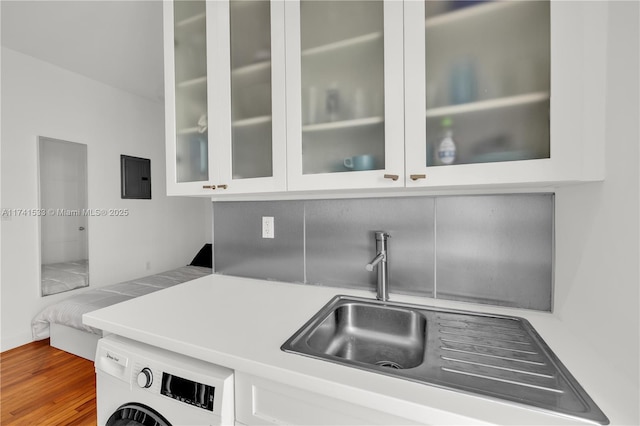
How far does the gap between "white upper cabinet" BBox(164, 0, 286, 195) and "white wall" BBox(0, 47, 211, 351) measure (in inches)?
92.6

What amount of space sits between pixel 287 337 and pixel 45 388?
2.26 meters

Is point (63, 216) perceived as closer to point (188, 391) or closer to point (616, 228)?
point (188, 391)

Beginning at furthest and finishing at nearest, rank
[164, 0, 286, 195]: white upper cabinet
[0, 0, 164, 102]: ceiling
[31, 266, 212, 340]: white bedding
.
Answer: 1. [31, 266, 212, 340]: white bedding
2. [0, 0, 164, 102]: ceiling
3. [164, 0, 286, 195]: white upper cabinet

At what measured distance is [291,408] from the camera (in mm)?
665

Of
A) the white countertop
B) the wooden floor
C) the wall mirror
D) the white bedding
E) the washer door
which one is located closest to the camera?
the white countertop

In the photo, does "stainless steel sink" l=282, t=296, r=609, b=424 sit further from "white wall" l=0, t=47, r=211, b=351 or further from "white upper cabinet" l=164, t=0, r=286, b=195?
"white wall" l=0, t=47, r=211, b=351

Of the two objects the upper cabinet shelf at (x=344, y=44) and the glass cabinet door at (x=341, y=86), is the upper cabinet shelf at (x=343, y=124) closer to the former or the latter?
the glass cabinet door at (x=341, y=86)

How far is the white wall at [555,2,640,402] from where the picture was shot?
0.59m

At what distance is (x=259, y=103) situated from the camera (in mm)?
1129

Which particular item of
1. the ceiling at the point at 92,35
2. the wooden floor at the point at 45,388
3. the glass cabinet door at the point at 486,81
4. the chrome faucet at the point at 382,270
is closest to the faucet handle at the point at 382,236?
the chrome faucet at the point at 382,270

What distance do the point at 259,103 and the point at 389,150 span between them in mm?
588

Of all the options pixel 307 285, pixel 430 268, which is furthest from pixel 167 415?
pixel 430 268

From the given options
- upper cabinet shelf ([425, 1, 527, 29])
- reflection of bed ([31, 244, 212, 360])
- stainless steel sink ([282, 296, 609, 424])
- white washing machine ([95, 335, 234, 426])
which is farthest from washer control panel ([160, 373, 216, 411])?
reflection of bed ([31, 244, 212, 360])

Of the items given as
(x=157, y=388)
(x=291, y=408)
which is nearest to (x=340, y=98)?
(x=291, y=408)
